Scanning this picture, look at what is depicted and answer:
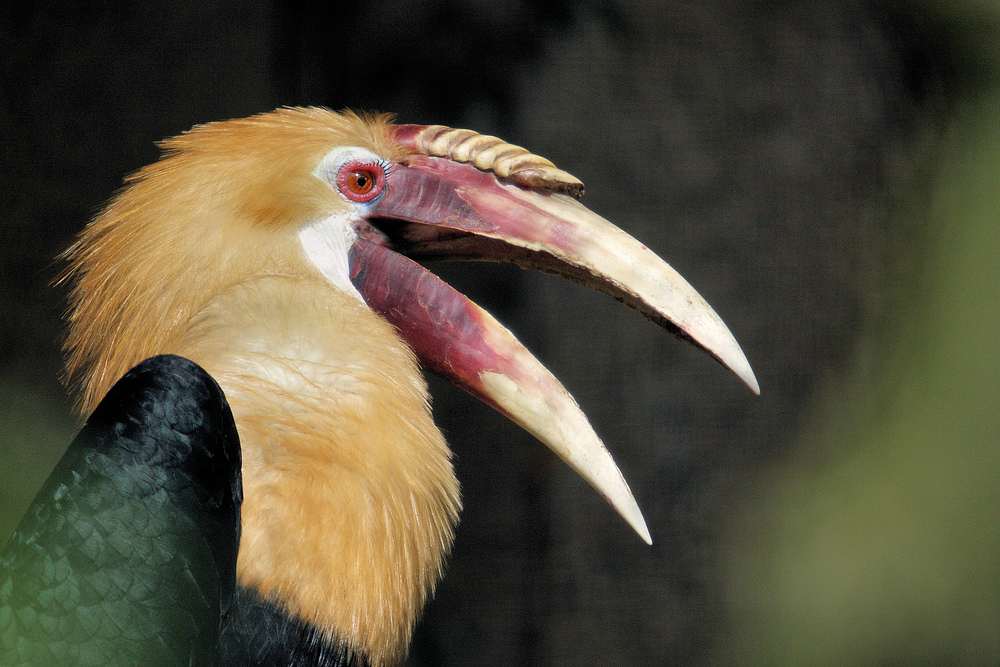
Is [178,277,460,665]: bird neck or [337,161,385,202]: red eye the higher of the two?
[337,161,385,202]: red eye

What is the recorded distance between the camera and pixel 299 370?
91cm

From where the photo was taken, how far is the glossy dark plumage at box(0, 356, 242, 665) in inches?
26.3

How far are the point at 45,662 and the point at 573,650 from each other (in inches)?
A: 59.4

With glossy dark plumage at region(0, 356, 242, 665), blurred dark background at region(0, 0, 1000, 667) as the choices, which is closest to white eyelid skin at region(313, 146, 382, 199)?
glossy dark plumage at region(0, 356, 242, 665)

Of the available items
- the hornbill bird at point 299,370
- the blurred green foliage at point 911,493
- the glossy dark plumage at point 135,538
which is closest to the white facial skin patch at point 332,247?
the hornbill bird at point 299,370

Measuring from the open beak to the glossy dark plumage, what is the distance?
301 mm

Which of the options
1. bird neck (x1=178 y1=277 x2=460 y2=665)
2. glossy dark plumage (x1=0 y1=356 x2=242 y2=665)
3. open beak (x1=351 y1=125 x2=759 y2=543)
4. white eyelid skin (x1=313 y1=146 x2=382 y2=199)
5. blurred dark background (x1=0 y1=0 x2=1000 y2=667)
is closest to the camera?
glossy dark plumage (x1=0 y1=356 x2=242 y2=665)

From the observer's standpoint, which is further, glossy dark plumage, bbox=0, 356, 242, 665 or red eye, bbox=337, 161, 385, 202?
red eye, bbox=337, 161, 385, 202

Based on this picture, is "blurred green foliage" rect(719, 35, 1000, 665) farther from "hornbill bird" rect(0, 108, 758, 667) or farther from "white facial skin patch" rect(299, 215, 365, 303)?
"white facial skin patch" rect(299, 215, 365, 303)

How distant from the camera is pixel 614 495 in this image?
2.95ft

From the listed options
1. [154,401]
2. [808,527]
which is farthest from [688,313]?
[808,527]

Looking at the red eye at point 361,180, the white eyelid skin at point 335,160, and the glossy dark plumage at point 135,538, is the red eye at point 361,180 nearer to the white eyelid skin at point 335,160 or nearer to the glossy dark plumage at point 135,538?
the white eyelid skin at point 335,160

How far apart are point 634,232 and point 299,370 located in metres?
1.18

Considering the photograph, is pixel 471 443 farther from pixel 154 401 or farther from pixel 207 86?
pixel 154 401
